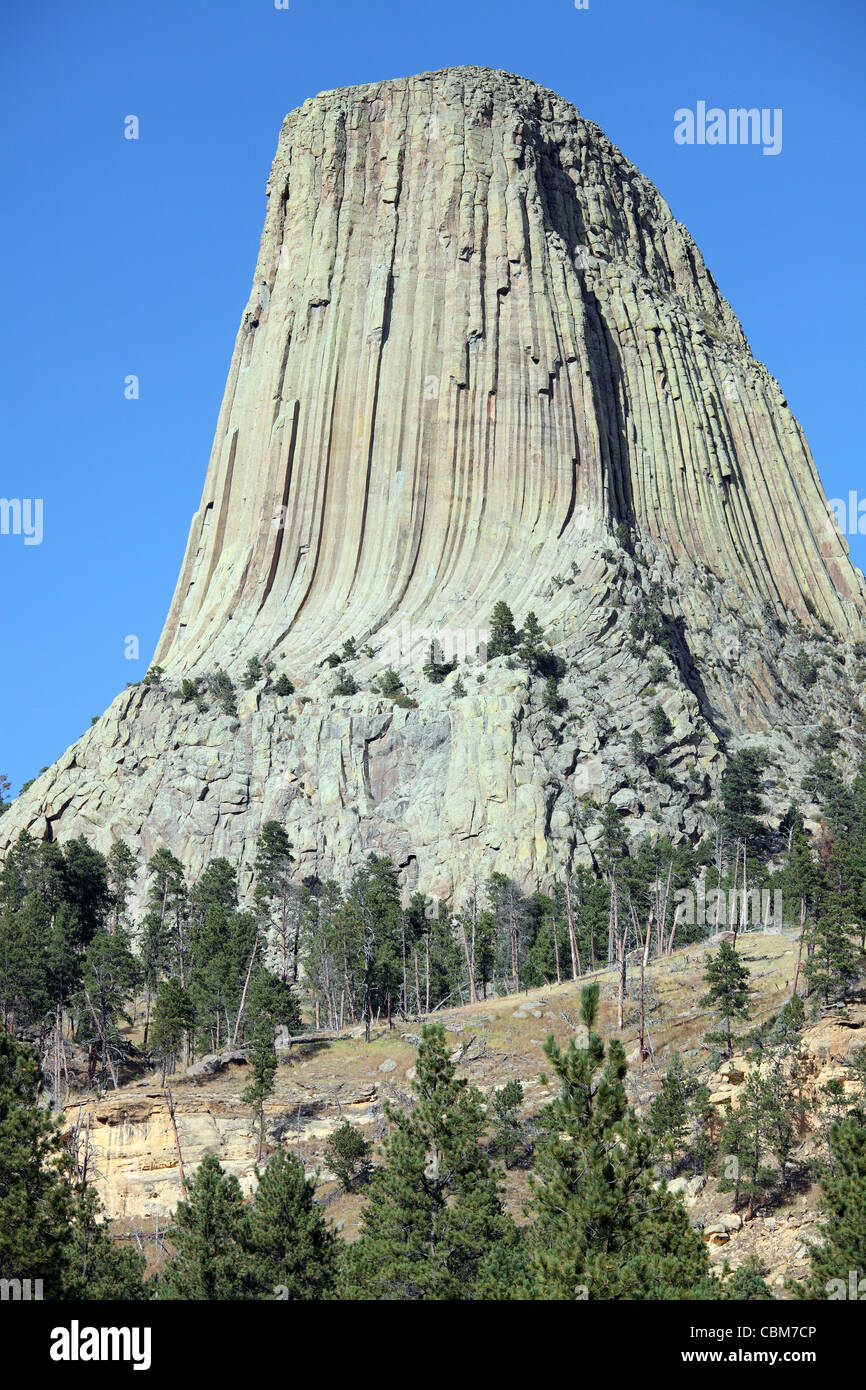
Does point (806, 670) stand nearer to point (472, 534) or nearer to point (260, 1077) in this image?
point (472, 534)

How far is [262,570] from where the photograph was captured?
121812 millimetres

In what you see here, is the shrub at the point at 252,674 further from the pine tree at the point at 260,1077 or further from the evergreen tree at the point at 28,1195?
the evergreen tree at the point at 28,1195

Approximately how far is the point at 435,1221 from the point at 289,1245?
3.51 metres

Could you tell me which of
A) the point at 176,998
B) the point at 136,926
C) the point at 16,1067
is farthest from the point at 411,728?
the point at 16,1067

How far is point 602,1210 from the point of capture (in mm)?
31234

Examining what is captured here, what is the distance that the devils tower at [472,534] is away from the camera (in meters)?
101

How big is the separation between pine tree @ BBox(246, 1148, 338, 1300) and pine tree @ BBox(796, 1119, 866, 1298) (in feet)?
36.7

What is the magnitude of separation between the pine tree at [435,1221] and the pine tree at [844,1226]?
6680 millimetres

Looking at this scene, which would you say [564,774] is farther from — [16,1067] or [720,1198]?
[16,1067]

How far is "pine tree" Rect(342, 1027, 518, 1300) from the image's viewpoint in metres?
34.5

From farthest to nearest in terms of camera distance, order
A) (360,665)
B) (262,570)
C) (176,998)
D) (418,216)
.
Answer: (418,216) → (262,570) → (360,665) → (176,998)
